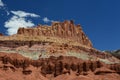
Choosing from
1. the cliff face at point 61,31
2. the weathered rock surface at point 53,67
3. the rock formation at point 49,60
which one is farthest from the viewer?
the cliff face at point 61,31

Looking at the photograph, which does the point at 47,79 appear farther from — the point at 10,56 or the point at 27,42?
the point at 27,42

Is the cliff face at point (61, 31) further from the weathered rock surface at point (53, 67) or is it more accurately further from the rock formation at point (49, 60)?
the weathered rock surface at point (53, 67)

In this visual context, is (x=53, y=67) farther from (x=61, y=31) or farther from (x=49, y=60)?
(x=61, y=31)

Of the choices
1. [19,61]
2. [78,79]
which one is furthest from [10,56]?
[78,79]

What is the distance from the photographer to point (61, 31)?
177m

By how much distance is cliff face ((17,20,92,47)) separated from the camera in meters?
172

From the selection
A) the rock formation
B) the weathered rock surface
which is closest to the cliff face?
the rock formation

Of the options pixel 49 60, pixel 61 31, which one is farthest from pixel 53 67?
pixel 61 31

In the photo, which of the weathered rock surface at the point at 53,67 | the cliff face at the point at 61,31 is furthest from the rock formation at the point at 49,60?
the cliff face at the point at 61,31

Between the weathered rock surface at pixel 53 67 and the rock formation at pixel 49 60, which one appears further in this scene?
the weathered rock surface at pixel 53 67

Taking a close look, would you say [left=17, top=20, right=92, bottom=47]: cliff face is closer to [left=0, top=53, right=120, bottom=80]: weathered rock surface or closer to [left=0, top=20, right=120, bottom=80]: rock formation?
[left=0, top=20, right=120, bottom=80]: rock formation

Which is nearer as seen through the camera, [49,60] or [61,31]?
[49,60]

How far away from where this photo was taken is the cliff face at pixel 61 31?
172 meters

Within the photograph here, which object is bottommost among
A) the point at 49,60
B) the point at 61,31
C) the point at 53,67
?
the point at 53,67
